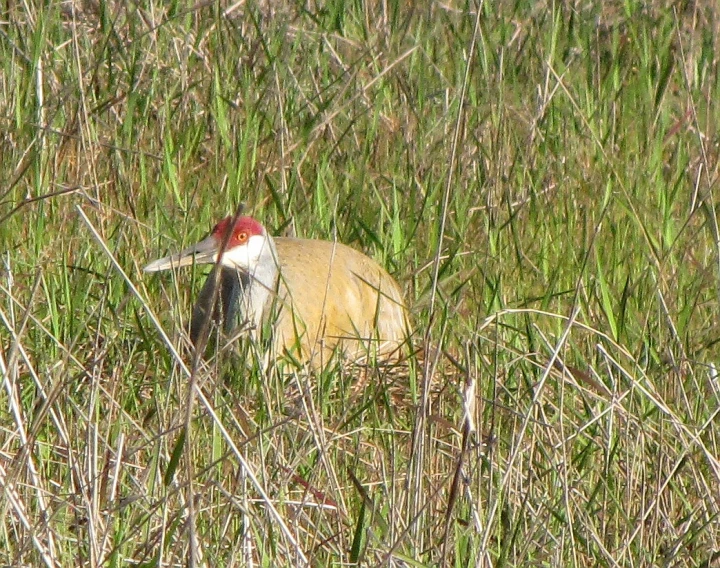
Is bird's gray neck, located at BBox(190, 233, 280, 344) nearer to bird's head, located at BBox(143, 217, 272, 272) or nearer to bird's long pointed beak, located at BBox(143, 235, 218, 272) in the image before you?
bird's head, located at BBox(143, 217, 272, 272)

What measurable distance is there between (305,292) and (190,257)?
0.90 metres

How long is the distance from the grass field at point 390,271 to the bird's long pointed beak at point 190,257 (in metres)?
0.10

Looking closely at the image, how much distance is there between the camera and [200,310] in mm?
4547

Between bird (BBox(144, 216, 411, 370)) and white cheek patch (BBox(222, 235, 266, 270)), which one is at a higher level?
white cheek patch (BBox(222, 235, 266, 270))

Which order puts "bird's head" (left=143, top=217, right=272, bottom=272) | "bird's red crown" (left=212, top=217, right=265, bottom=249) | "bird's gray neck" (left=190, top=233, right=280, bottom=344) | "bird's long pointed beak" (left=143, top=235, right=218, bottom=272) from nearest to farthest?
1. "bird's long pointed beak" (left=143, top=235, right=218, bottom=272)
2. "bird's head" (left=143, top=217, right=272, bottom=272)
3. "bird's red crown" (left=212, top=217, right=265, bottom=249)
4. "bird's gray neck" (left=190, top=233, right=280, bottom=344)

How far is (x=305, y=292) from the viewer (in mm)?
4910

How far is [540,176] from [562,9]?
1.50 m

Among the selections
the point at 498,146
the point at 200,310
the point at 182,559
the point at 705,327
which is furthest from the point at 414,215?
the point at 182,559

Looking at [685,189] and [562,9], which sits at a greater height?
[562,9]

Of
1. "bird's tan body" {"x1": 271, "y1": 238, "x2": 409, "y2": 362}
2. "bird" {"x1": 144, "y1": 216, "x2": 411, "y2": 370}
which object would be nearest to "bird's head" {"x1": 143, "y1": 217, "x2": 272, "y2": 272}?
"bird" {"x1": 144, "y1": 216, "x2": 411, "y2": 370}

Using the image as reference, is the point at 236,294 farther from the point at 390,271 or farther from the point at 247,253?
the point at 390,271

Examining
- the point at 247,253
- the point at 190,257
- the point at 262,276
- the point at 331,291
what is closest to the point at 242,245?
the point at 247,253

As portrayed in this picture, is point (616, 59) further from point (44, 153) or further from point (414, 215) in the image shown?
point (44, 153)

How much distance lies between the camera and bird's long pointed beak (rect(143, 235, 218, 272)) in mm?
3982
